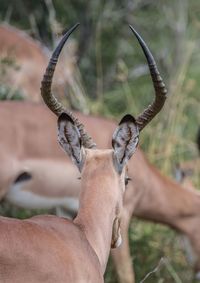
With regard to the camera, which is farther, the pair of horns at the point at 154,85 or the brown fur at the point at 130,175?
the brown fur at the point at 130,175

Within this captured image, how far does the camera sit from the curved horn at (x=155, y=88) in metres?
5.59

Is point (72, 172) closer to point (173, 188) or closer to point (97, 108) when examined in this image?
point (173, 188)

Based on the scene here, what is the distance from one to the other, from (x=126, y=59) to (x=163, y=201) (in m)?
4.82

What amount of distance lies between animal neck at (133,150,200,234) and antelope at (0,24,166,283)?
6.76 ft

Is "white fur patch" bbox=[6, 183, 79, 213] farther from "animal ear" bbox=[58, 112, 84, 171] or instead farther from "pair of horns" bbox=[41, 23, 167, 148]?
"animal ear" bbox=[58, 112, 84, 171]

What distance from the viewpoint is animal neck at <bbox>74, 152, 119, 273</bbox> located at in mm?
5453

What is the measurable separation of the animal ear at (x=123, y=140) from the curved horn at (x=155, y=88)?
17 centimetres

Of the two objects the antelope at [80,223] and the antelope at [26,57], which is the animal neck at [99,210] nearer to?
the antelope at [80,223]

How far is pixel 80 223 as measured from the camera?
5.43 meters

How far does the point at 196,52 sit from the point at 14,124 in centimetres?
597

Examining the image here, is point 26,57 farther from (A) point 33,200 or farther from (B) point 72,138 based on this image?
(B) point 72,138

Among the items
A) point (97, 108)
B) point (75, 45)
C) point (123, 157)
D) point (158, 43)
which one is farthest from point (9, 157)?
point (158, 43)

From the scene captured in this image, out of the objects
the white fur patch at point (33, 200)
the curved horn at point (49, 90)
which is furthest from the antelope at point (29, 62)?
the curved horn at point (49, 90)

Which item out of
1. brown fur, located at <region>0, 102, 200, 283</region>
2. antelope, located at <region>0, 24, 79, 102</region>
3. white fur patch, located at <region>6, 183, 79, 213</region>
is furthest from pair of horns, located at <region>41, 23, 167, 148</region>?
antelope, located at <region>0, 24, 79, 102</region>
